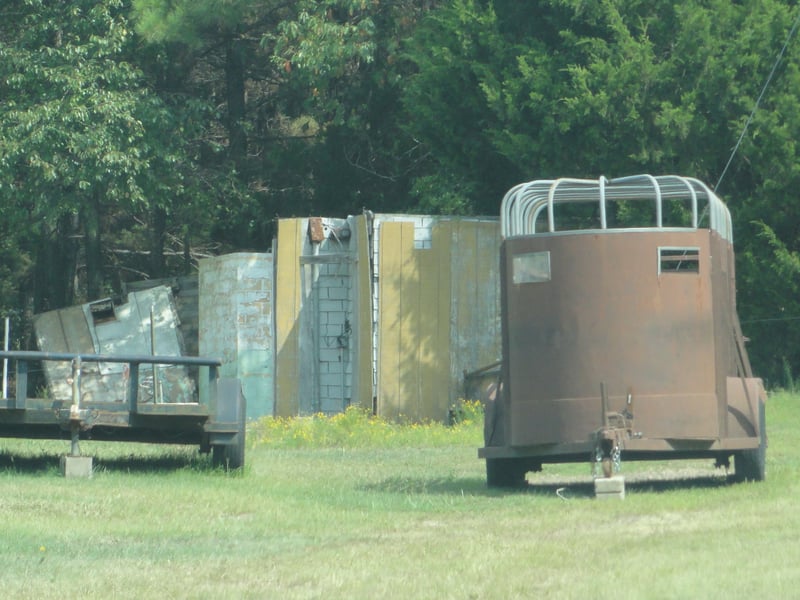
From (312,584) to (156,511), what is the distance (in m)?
3.07

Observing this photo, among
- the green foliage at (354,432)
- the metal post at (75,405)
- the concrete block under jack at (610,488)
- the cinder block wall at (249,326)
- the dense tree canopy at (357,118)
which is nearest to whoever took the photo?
the concrete block under jack at (610,488)

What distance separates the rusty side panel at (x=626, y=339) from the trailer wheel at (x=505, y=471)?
98cm

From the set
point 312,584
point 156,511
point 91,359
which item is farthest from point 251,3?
point 312,584

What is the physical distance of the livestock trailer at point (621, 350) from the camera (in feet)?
36.6

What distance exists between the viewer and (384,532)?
9.55 meters

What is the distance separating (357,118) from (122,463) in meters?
15.9

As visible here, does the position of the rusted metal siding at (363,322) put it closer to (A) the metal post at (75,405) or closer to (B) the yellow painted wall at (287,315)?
(B) the yellow painted wall at (287,315)

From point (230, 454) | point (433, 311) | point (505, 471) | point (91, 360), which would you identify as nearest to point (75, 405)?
point (91, 360)

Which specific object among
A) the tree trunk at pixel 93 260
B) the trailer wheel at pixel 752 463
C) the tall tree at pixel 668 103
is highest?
the tall tree at pixel 668 103

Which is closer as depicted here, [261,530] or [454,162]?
[261,530]

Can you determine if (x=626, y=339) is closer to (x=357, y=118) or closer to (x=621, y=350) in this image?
(x=621, y=350)

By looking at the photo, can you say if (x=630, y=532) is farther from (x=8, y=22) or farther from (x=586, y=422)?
(x=8, y=22)

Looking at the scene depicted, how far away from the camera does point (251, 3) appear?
2681 centimetres

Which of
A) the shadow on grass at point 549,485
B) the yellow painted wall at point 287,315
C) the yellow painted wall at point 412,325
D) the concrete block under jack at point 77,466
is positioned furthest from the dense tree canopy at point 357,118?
the concrete block under jack at point 77,466
